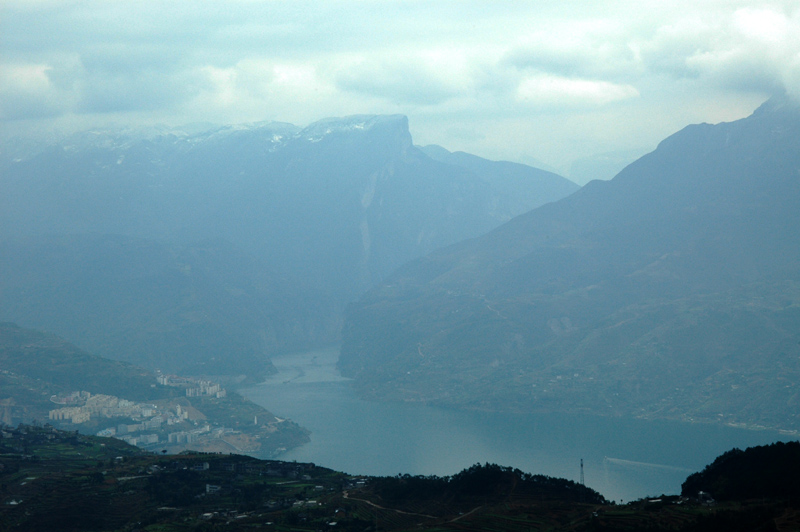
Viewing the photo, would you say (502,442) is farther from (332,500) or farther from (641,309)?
(332,500)

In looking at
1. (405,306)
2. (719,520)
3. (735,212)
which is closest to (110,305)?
(405,306)

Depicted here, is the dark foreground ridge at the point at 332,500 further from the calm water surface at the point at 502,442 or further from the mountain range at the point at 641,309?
the mountain range at the point at 641,309

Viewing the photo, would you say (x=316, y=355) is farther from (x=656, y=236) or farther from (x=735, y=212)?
(x=735, y=212)

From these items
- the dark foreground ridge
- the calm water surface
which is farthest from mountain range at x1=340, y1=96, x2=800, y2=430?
the dark foreground ridge

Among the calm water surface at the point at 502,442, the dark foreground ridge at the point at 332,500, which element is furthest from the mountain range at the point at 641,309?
the dark foreground ridge at the point at 332,500

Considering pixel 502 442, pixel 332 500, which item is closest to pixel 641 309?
pixel 502 442

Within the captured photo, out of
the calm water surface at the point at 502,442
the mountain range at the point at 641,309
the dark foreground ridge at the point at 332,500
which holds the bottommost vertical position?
the dark foreground ridge at the point at 332,500
